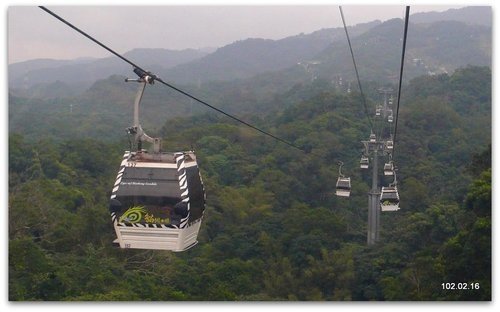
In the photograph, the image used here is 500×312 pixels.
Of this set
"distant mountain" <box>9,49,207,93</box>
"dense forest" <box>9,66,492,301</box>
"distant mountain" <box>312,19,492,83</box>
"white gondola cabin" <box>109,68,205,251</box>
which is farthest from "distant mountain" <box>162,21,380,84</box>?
"white gondola cabin" <box>109,68,205,251</box>

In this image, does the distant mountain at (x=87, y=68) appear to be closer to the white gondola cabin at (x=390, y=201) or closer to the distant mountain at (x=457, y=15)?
the distant mountain at (x=457, y=15)

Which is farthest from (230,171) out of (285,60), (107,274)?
(285,60)

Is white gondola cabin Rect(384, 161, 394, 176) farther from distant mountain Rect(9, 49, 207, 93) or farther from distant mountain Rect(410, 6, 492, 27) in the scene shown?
distant mountain Rect(410, 6, 492, 27)

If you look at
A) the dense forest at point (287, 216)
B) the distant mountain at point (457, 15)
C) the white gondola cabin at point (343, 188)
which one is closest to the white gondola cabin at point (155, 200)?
the dense forest at point (287, 216)

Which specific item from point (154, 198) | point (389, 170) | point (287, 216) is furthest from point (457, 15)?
point (154, 198)

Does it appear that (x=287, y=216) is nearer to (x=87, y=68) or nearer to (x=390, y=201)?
(x=390, y=201)

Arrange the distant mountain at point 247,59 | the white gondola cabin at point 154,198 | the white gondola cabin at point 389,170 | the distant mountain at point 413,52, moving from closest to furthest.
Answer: the white gondola cabin at point 154,198, the white gondola cabin at point 389,170, the distant mountain at point 413,52, the distant mountain at point 247,59
